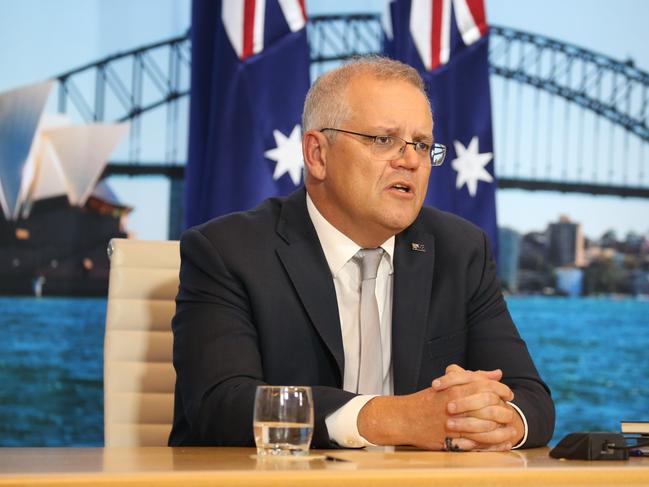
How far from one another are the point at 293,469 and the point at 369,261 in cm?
121

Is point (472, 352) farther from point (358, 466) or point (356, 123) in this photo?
point (358, 466)

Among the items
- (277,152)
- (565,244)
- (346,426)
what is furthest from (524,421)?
(565,244)

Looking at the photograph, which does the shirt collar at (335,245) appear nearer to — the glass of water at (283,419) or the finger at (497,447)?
the finger at (497,447)

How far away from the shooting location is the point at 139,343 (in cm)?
254

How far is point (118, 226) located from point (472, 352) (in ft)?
8.34

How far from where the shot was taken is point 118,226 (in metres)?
4.51

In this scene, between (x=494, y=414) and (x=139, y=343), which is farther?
(x=139, y=343)

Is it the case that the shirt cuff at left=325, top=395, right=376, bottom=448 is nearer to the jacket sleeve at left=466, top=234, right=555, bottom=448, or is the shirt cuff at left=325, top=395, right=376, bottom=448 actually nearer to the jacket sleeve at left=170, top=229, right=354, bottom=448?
the jacket sleeve at left=170, top=229, right=354, bottom=448

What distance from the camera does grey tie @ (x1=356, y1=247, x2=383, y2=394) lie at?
224 centimetres

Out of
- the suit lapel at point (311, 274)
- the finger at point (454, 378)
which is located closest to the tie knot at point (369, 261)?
the suit lapel at point (311, 274)

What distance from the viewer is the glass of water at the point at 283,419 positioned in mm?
1417

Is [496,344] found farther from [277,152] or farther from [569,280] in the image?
[569,280]

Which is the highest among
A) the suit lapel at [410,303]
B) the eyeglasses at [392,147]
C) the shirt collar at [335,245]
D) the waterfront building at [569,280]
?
the eyeglasses at [392,147]

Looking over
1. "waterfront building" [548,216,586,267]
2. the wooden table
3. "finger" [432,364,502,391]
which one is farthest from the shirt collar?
"waterfront building" [548,216,586,267]
